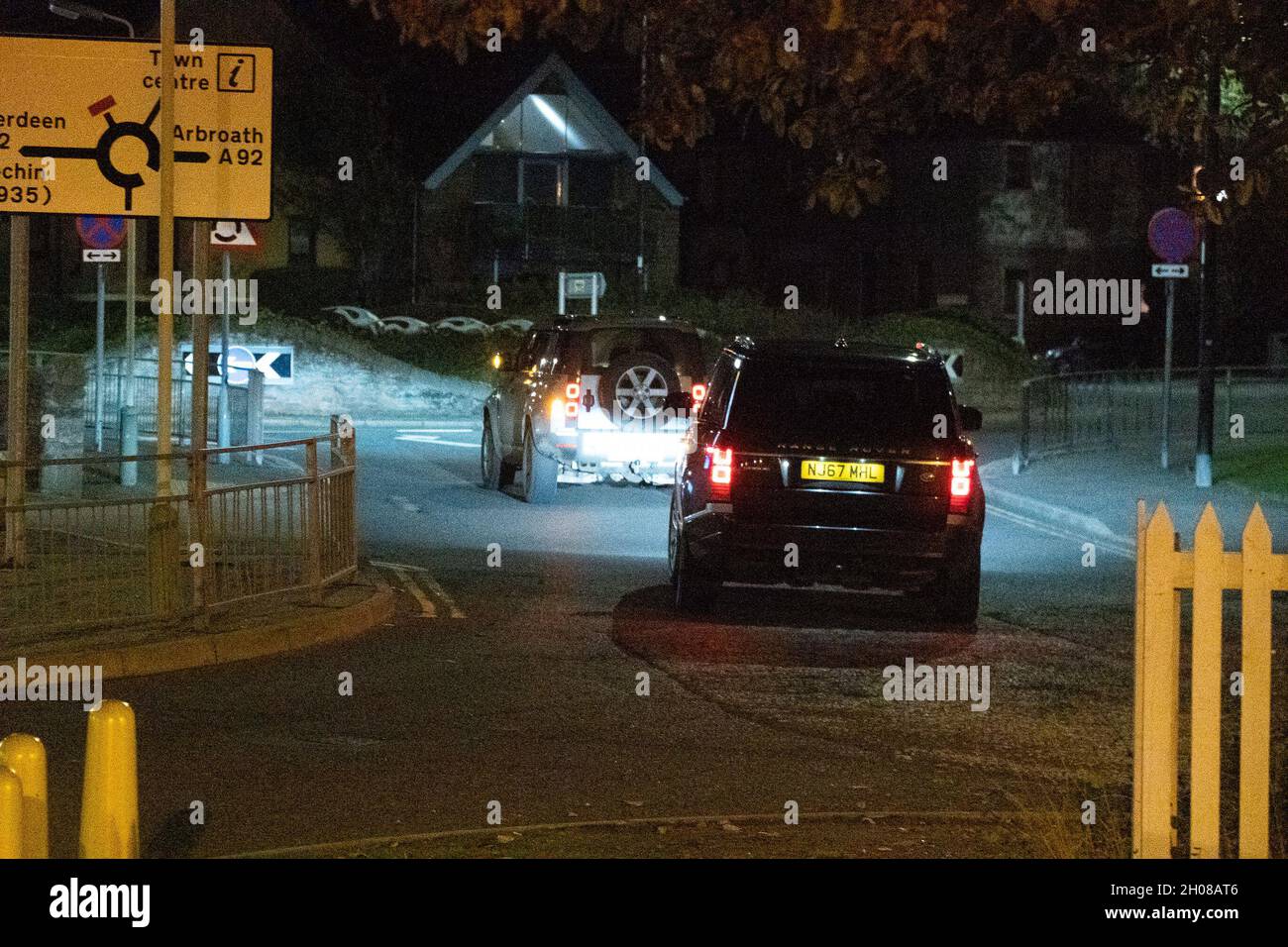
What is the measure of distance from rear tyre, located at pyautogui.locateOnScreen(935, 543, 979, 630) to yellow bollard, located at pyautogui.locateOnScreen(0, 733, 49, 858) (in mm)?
8489

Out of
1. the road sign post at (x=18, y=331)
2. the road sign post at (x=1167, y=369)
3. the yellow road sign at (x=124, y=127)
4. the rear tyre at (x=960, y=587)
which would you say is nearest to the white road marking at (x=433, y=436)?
the road sign post at (x=1167, y=369)

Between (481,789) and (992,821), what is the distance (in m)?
2.20

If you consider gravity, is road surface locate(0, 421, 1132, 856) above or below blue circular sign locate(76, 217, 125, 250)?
below

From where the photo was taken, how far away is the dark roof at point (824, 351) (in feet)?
44.7

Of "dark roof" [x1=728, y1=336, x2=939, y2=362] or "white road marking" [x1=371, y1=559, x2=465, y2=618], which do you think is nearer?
"dark roof" [x1=728, y1=336, x2=939, y2=362]

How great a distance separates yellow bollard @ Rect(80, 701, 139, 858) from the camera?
20.5ft

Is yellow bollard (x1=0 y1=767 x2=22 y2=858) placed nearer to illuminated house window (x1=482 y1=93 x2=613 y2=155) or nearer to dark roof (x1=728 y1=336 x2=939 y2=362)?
dark roof (x1=728 y1=336 x2=939 y2=362)

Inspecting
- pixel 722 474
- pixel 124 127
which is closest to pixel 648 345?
pixel 722 474

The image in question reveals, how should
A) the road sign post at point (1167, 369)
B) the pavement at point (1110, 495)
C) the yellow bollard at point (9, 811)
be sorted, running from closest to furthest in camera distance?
1. the yellow bollard at point (9, 811)
2. the pavement at point (1110, 495)
3. the road sign post at point (1167, 369)

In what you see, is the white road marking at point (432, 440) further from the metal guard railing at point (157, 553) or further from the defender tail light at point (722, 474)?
the defender tail light at point (722, 474)

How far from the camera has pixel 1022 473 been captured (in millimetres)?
25281

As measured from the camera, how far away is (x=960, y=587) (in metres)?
13.7

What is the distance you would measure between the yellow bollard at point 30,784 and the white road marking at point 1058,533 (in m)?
13.1

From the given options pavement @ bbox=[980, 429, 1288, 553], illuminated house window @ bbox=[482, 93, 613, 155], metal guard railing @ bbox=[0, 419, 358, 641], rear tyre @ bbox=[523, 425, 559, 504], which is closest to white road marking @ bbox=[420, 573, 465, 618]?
metal guard railing @ bbox=[0, 419, 358, 641]
